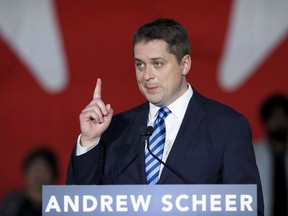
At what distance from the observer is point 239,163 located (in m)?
1.82

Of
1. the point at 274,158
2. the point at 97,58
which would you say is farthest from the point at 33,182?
the point at 274,158

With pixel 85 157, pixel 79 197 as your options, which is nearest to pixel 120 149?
pixel 85 157

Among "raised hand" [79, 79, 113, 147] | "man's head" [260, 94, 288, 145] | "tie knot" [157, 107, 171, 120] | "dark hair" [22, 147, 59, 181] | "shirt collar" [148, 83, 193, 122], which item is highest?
"man's head" [260, 94, 288, 145]

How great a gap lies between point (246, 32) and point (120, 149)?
148 cm

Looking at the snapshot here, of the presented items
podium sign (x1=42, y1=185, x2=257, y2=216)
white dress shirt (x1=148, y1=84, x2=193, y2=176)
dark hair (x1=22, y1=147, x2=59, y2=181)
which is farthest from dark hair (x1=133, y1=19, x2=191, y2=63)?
dark hair (x1=22, y1=147, x2=59, y2=181)

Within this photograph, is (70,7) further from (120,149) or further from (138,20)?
(120,149)

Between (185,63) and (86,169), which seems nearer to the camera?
(86,169)

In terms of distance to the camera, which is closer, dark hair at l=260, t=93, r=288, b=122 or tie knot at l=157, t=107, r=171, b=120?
tie knot at l=157, t=107, r=171, b=120

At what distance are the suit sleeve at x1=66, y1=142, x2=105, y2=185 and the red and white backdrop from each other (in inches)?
54.1

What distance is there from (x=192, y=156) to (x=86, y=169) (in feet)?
0.84

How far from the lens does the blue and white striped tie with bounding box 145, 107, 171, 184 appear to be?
1843 millimetres

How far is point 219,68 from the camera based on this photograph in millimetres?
3244

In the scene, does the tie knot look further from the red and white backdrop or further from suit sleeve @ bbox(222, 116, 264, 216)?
the red and white backdrop

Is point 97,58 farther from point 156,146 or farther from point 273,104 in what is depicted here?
point 156,146
